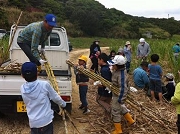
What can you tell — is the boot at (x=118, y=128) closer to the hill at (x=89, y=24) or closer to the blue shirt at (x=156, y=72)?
the blue shirt at (x=156, y=72)

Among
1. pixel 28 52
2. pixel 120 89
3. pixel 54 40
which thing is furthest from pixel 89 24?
pixel 120 89

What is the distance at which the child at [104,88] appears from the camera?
557cm

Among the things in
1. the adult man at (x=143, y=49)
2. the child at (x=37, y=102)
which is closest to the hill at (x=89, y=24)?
the adult man at (x=143, y=49)

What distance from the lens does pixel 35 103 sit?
144 inches

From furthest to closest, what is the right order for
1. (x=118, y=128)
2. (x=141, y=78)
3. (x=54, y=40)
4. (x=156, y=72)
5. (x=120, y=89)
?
1. (x=141, y=78)
2. (x=156, y=72)
3. (x=54, y=40)
4. (x=118, y=128)
5. (x=120, y=89)

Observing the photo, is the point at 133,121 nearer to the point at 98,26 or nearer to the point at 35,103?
the point at 35,103

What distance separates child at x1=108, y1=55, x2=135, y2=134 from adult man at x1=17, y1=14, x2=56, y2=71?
1.35 m

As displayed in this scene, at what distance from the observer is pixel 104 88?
18.7ft

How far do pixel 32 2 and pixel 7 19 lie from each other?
54.9 ft

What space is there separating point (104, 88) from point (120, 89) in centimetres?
76

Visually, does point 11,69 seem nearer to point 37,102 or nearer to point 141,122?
point 37,102

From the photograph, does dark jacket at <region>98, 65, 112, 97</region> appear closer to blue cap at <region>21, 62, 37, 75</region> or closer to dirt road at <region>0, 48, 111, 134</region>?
dirt road at <region>0, 48, 111, 134</region>

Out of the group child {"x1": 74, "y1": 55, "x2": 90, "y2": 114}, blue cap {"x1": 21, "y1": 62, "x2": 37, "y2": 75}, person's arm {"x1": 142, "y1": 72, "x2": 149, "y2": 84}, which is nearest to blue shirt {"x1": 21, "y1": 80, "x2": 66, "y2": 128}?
blue cap {"x1": 21, "y1": 62, "x2": 37, "y2": 75}

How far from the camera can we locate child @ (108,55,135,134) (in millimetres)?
4984
